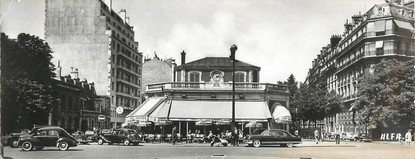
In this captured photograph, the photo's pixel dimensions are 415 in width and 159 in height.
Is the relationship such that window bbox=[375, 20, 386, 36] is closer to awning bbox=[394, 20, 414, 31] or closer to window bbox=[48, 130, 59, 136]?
awning bbox=[394, 20, 414, 31]

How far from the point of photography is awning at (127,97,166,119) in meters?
35.6

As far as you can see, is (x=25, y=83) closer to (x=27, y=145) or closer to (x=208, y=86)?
(x=27, y=145)

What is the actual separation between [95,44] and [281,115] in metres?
30.7

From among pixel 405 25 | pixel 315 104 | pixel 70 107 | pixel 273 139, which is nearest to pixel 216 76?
pixel 70 107

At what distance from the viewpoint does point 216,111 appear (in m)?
36.6

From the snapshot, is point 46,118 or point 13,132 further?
point 46,118

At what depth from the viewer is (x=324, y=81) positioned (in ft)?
219

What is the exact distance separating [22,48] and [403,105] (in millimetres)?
23276

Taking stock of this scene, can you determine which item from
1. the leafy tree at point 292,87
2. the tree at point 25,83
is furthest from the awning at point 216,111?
the leafy tree at point 292,87

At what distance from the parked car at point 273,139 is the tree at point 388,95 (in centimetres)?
728

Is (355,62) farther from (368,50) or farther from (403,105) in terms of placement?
(403,105)

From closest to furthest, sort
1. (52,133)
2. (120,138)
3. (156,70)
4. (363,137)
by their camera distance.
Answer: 1. (52,133)
2. (120,138)
3. (363,137)
4. (156,70)

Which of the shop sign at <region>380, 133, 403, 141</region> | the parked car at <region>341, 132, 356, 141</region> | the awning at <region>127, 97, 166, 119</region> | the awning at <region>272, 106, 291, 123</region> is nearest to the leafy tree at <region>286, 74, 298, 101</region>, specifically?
the parked car at <region>341, 132, 356, 141</region>

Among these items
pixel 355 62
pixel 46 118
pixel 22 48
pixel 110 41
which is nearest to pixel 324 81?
pixel 355 62
